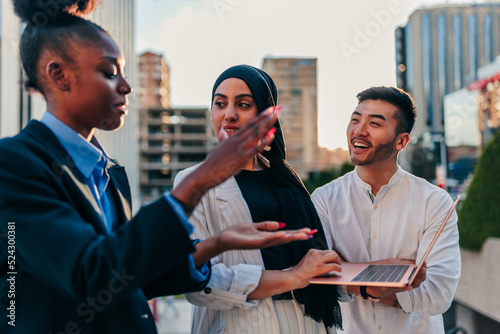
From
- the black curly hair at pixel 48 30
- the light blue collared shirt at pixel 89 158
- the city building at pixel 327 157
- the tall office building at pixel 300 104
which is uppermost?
the tall office building at pixel 300 104

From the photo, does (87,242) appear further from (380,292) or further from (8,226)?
(380,292)

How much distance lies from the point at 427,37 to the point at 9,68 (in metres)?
77.2

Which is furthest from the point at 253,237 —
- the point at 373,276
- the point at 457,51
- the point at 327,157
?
the point at 327,157

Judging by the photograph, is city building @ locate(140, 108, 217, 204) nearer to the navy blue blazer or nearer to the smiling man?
the smiling man

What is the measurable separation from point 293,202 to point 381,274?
0.42 meters

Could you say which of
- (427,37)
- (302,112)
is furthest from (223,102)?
(427,37)

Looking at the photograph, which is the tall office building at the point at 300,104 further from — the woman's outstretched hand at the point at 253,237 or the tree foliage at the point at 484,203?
the woman's outstretched hand at the point at 253,237

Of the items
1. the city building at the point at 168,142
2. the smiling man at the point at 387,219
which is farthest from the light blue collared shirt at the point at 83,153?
the city building at the point at 168,142

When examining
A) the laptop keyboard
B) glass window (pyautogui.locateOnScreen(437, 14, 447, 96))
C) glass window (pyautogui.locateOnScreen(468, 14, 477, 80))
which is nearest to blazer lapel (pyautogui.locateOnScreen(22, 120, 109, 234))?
the laptop keyboard

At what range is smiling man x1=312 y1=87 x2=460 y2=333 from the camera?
1841mm

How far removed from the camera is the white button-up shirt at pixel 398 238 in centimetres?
182

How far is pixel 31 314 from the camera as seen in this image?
0.95 metres

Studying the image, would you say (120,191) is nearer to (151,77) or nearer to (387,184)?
(387,184)

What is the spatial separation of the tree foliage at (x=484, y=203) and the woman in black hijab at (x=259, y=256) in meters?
2.72
